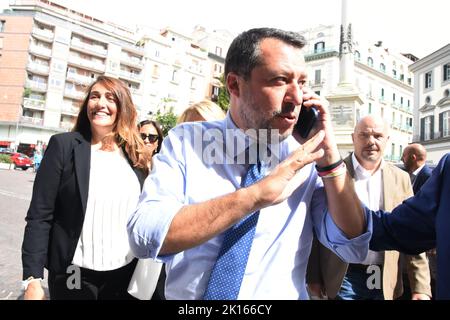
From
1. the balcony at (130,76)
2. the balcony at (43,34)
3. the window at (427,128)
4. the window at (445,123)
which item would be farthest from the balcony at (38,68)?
the window at (445,123)

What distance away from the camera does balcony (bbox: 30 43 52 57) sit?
4819 cm

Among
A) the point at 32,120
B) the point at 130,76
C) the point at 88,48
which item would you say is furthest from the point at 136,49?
the point at 32,120

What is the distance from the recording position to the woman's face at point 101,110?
251cm

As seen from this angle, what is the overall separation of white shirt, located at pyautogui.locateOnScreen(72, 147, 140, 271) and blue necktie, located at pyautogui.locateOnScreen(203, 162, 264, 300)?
1.14 meters

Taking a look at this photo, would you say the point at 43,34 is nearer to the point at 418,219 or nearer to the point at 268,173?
the point at 268,173

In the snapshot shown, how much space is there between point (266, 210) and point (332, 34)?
58.4 metres

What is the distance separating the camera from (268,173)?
4.63 ft

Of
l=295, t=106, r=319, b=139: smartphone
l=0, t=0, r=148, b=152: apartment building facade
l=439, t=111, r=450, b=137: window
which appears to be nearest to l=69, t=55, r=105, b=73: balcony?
l=0, t=0, r=148, b=152: apartment building facade

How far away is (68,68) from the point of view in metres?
51.2

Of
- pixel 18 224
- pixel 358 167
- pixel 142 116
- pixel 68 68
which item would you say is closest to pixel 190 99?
pixel 142 116

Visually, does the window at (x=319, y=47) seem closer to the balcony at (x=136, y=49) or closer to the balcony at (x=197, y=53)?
the balcony at (x=197, y=53)

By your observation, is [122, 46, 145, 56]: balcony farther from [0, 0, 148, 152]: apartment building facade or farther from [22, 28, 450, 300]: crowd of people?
[22, 28, 450, 300]: crowd of people

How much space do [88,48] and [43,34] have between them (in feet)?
19.4
